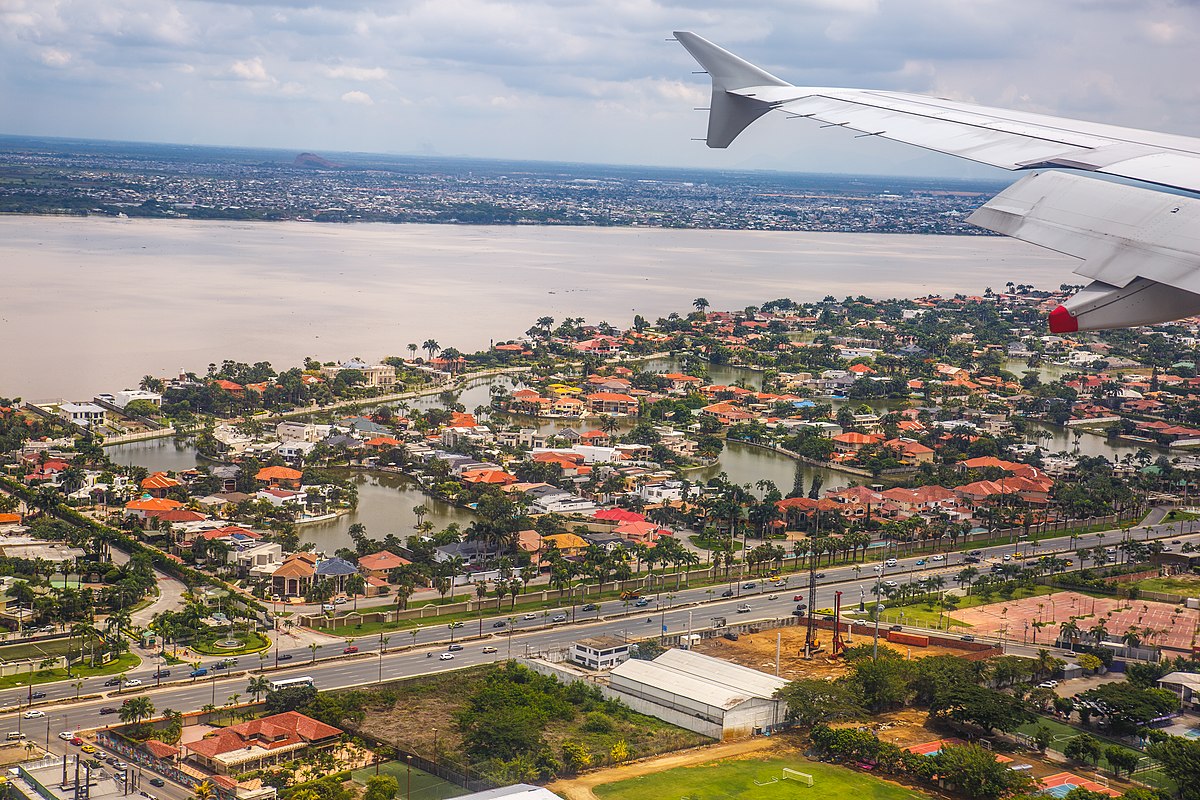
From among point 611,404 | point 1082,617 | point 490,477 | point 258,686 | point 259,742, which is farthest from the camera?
point 611,404

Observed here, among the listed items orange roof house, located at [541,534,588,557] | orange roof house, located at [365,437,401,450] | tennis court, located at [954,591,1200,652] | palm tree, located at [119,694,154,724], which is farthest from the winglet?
orange roof house, located at [365,437,401,450]

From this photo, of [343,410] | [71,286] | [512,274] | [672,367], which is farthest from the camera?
[512,274]

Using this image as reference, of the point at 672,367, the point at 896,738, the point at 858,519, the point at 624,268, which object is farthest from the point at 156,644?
the point at 624,268

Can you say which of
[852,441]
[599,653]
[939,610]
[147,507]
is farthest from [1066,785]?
[852,441]

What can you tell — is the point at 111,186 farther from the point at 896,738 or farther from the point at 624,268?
the point at 896,738

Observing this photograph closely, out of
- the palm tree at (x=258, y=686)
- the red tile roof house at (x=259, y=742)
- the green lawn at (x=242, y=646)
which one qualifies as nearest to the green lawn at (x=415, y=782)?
the red tile roof house at (x=259, y=742)

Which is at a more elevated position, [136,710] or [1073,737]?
[1073,737]

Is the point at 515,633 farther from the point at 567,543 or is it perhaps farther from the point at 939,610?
the point at 939,610
